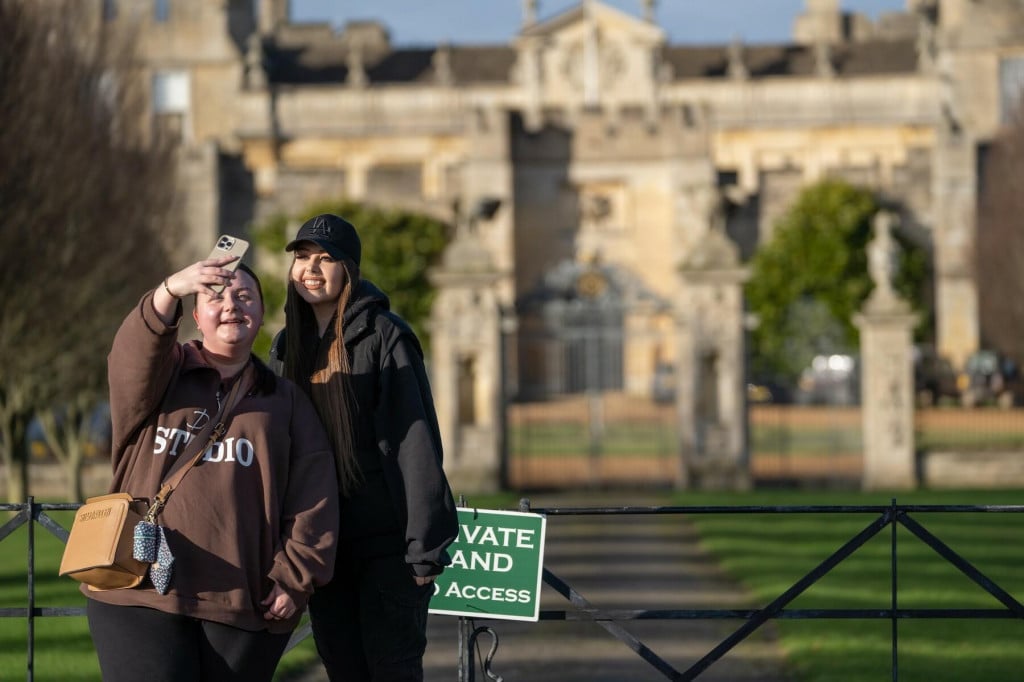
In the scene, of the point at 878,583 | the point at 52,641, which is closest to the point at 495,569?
the point at 52,641

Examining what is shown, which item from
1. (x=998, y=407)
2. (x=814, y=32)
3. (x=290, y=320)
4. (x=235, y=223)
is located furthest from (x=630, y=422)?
(x=814, y=32)

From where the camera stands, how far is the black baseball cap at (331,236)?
5434 millimetres

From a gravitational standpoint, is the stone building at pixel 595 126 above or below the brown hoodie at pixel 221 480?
above

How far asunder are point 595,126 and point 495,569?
143 feet

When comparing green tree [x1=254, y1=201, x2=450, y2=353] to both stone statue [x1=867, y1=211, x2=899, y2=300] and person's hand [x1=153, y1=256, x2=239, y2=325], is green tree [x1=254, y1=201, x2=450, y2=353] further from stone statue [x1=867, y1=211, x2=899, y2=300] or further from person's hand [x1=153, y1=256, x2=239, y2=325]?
person's hand [x1=153, y1=256, x2=239, y2=325]

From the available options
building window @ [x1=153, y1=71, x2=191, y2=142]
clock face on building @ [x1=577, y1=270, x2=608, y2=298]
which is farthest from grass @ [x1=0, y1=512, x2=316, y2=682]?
building window @ [x1=153, y1=71, x2=191, y2=142]

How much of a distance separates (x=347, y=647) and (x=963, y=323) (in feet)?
162

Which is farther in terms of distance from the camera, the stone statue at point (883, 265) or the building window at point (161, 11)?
the building window at point (161, 11)

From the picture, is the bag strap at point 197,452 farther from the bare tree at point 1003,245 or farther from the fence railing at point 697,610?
the bare tree at point 1003,245

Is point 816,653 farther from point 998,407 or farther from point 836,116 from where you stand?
point 836,116

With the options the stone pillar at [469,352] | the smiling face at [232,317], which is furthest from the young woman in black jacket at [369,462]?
the stone pillar at [469,352]

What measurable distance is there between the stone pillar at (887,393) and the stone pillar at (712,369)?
64.6 inches

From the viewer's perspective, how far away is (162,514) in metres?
4.96

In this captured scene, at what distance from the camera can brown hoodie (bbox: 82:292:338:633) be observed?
4.95 metres
